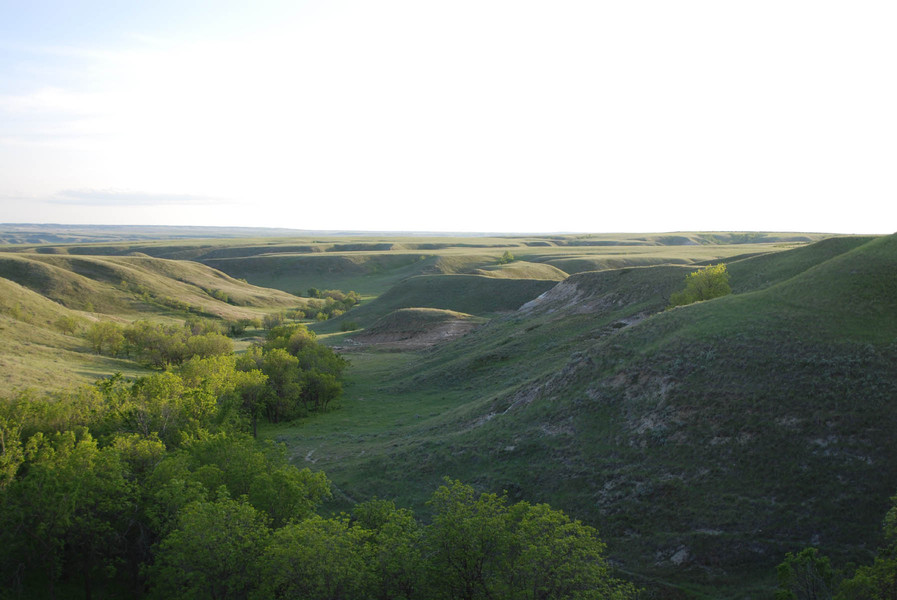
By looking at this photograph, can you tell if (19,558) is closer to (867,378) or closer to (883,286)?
(867,378)

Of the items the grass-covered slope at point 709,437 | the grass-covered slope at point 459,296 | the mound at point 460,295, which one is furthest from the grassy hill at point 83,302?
the mound at point 460,295

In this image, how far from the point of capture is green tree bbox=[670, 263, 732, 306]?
44312 millimetres

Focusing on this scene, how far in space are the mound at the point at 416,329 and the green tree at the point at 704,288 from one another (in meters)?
32.0

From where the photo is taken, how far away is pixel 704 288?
4447 cm

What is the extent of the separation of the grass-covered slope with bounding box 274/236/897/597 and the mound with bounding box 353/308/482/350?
31253 millimetres

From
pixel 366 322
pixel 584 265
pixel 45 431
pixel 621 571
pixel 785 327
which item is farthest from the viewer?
pixel 584 265

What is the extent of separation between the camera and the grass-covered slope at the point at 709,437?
1952cm

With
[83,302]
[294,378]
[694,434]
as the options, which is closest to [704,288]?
[694,434]

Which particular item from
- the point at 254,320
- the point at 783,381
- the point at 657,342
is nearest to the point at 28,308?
the point at 254,320

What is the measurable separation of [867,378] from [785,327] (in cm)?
512

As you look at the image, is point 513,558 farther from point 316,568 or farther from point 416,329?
point 416,329

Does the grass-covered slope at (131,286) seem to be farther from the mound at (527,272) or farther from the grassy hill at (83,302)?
the mound at (527,272)

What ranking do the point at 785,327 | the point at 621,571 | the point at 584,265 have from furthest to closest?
the point at 584,265 → the point at 785,327 → the point at 621,571

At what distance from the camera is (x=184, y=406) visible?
3030 cm
